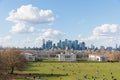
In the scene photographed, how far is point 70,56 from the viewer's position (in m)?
158

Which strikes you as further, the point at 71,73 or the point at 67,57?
the point at 67,57

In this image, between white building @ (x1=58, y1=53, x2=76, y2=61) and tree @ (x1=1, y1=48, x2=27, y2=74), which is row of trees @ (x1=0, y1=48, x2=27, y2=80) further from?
white building @ (x1=58, y1=53, x2=76, y2=61)

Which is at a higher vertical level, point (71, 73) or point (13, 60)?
point (13, 60)

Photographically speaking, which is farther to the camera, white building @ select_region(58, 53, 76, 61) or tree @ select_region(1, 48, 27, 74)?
white building @ select_region(58, 53, 76, 61)

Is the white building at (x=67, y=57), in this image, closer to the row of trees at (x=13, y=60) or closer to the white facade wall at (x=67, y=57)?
the white facade wall at (x=67, y=57)

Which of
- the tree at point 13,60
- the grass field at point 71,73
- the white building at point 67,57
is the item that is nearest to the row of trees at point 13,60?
the tree at point 13,60

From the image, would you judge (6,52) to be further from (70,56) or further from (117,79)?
(70,56)

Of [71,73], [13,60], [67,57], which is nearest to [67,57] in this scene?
[67,57]

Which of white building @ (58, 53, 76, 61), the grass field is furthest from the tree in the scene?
Answer: white building @ (58, 53, 76, 61)

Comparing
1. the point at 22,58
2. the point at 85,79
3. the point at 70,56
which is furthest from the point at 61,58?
the point at 85,79

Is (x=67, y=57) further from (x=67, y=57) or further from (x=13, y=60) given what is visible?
(x=13, y=60)

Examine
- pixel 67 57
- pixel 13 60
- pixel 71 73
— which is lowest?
pixel 71 73

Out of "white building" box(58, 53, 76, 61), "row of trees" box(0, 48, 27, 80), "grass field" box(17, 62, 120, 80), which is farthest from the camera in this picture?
"white building" box(58, 53, 76, 61)

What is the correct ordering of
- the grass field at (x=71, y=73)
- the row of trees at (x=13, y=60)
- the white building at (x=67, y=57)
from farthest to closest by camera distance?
the white building at (x=67, y=57) → the row of trees at (x=13, y=60) → the grass field at (x=71, y=73)
